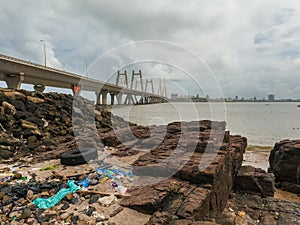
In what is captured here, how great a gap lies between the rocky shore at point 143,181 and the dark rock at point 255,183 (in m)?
0.03

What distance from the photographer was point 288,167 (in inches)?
368

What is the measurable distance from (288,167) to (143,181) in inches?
307

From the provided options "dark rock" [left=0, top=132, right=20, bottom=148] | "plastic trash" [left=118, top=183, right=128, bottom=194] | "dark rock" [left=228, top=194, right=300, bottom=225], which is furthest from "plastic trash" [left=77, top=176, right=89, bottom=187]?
"dark rock" [left=0, top=132, right=20, bottom=148]

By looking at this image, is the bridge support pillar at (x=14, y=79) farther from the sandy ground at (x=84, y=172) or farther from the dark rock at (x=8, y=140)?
the sandy ground at (x=84, y=172)

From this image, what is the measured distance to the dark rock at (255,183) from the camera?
7.25 meters

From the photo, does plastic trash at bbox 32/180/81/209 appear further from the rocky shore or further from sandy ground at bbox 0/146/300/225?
sandy ground at bbox 0/146/300/225

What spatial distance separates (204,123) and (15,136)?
28.4 ft

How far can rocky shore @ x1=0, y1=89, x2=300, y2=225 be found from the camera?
384cm

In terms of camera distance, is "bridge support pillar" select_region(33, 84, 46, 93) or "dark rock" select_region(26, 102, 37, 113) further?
"bridge support pillar" select_region(33, 84, 46, 93)

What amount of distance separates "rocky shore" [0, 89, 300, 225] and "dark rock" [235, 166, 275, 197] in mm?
33

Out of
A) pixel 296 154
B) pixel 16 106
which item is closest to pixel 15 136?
pixel 16 106

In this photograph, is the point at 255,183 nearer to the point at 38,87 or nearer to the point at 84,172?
the point at 84,172

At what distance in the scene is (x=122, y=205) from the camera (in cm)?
401

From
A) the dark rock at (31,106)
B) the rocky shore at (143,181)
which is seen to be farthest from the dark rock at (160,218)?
the dark rock at (31,106)
